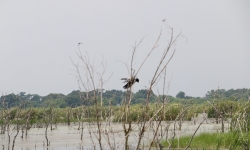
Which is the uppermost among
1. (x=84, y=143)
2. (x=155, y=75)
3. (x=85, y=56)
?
(x=85, y=56)

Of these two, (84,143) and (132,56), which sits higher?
(132,56)

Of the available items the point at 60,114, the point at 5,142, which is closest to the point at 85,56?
the point at 5,142

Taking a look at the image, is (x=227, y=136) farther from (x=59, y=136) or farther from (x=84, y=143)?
(x=59, y=136)

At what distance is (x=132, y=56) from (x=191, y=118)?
1821cm

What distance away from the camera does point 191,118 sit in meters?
21.5

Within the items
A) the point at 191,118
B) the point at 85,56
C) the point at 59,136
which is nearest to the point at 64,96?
the point at 191,118

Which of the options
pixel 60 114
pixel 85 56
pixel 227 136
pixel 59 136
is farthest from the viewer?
pixel 60 114

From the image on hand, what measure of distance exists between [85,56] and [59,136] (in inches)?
411

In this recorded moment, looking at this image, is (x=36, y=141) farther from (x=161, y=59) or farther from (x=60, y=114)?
(x=60, y=114)

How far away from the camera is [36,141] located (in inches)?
506

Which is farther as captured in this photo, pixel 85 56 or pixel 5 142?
pixel 5 142

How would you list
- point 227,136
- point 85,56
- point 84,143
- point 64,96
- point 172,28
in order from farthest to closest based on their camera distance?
point 64,96, point 84,143, point 227,136, point 85,56, point 172,28

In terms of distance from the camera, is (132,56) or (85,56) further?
(85,56)

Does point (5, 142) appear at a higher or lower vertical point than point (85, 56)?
lower
